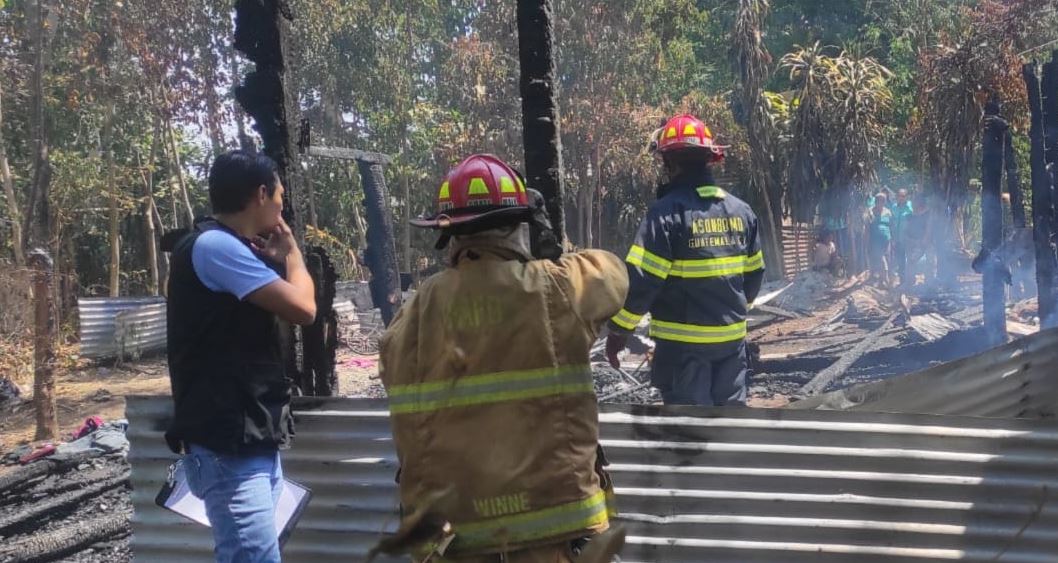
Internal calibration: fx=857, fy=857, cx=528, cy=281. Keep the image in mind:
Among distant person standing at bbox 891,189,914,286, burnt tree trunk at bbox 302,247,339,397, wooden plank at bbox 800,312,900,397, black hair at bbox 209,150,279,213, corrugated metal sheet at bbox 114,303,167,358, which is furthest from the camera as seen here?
distant person standing at bbox 891,189,914,286

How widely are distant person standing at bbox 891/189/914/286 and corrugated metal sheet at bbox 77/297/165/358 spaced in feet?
43.9

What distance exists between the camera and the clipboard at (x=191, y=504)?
9.27ft

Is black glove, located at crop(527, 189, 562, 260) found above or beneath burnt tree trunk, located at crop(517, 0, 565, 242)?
beneath

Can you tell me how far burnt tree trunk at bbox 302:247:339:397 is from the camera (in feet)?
12.1

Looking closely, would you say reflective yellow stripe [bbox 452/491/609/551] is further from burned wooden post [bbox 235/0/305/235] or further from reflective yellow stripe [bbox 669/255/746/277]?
reflective yellow stripe [bbox 669/255/746/277]

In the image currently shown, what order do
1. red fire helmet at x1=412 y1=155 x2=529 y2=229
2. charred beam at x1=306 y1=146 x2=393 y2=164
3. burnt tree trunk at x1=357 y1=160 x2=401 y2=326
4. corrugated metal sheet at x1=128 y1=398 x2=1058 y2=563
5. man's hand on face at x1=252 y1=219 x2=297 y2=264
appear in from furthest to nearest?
charred beam at x1=306 y1=146 x2=393 y2=164, burnt tree trunk at x1=357 y1=160 x2=401 y2=326, corrugated metal sheet at x1=128 y1=398 x2=1058 y2=563, man's hand on face at x1=252 y1=219 x2=297 y2=264, red fire helmet at x1=412 y1=155 x2=529 y2=229

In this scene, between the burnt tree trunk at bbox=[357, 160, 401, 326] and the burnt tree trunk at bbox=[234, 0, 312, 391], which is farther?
the burnt tree trunk at bbox=[357, 160, 401, 326]

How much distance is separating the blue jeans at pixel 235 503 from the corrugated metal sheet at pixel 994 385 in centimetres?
218

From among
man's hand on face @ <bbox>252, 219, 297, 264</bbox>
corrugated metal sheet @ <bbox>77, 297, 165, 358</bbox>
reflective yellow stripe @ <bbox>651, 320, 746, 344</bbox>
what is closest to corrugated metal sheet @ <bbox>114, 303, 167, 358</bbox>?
corrugated metal sheet @ <bbox>77, 297, 165, 358</bbox>

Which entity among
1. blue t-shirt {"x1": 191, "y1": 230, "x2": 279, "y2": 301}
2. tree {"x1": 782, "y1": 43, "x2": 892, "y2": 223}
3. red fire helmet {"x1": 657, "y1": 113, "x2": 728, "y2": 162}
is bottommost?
blue t-shirt {"x1": 191, "y1": 230, "x2": 279, "y2": 301}

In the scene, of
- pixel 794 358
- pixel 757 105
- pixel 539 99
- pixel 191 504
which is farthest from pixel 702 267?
pixel 757 105

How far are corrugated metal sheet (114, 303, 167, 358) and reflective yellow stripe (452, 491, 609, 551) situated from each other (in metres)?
13.0

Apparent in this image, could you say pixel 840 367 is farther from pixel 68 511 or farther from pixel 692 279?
pixel 68 511

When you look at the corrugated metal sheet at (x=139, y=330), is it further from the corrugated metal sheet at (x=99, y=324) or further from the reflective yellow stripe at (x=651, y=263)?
the reflective yellow stripe at (x=651, y=263)
